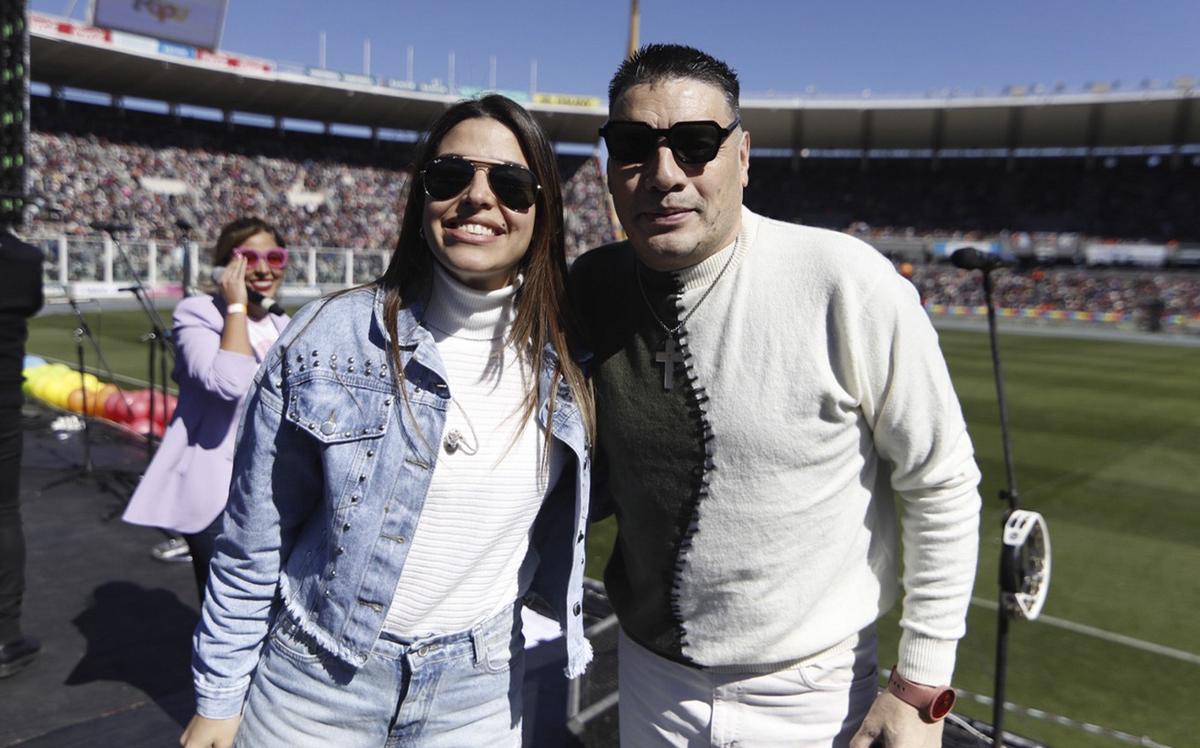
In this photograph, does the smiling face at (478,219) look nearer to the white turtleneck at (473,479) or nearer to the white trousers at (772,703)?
the white turtleneck at (473,479)

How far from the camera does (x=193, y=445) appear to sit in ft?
11.0

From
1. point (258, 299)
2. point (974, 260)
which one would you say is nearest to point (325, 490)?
point (258, 299)

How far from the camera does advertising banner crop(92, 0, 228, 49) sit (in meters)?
33.4

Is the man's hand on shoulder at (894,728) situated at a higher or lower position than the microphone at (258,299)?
lower

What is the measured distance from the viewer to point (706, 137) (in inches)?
67.6

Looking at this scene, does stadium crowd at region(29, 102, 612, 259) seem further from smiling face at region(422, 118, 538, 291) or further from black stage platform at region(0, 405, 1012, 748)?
smiling face at region(422, 118, 538, 291)

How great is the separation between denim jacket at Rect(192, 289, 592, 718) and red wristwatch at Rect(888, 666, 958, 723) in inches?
A: 42.0

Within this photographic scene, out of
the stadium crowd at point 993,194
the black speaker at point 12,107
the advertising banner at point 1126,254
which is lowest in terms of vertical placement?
the black speaker at point 12,107

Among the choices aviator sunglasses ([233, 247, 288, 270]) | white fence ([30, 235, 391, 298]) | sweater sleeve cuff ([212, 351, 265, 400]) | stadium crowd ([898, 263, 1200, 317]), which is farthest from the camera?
stadium crowd ([898, 263, 1200, 317])

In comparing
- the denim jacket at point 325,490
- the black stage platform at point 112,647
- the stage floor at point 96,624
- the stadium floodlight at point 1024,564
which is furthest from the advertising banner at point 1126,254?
the denim jacket at point 325,490

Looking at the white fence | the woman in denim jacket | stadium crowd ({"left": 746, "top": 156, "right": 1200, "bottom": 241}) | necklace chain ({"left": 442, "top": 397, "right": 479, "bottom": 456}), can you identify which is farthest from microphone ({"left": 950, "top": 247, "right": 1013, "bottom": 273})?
stadium crowd ({"left": 746, "top": 156, "right": 1200, "bottom": 241})

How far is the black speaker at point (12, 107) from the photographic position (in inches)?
143

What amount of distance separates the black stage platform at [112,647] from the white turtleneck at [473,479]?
1389 millimetres

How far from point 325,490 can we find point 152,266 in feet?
89.6
